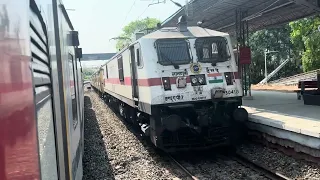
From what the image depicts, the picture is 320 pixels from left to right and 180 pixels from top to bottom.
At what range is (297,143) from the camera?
705 cm

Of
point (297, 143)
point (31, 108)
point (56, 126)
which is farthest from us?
point (297, 143)

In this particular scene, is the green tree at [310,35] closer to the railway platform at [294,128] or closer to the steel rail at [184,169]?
the railway platform at [294,128]

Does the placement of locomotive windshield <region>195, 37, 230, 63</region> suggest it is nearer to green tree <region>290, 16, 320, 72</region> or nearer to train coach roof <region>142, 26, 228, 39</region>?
train coach roof <region>142, 26, 228, 39</region>

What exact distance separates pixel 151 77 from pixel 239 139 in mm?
2680

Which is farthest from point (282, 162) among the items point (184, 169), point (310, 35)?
point (310, 35)

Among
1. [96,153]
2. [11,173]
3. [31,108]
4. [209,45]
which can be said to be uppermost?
[209,45]

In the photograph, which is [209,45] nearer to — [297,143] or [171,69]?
[171,69]

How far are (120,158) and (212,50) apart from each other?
11.1ft

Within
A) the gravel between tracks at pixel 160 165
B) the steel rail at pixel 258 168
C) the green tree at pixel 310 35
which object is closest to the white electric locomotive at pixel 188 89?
the steel rail at pixel 258 168

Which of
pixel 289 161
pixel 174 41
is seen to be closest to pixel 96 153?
pixel 174 41

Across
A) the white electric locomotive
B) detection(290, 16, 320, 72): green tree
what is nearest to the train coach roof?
the white electric locomotive

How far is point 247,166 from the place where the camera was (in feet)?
23.8

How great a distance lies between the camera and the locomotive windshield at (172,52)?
322 inches

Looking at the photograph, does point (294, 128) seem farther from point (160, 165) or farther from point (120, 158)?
point (120, 158)
